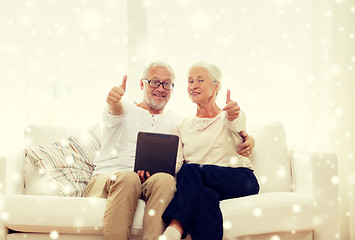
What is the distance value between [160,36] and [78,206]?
1560 millimetres

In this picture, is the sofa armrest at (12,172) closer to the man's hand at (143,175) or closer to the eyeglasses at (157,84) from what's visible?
the man's hand at (143,175)

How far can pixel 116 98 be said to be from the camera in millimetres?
1778

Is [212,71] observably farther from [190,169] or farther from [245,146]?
[190,169]

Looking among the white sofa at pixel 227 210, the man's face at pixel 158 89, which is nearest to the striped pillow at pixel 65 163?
the white sofa at pixel 227 210

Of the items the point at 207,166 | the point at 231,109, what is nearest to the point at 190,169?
the point at 207,166

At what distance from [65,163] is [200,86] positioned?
87cm

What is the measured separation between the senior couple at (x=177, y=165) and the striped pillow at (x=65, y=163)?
0.07m

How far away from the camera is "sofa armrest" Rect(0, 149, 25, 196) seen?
1621 millimetres

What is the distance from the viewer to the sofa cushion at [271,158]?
2.04 meters

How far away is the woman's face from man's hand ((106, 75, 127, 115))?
41cm

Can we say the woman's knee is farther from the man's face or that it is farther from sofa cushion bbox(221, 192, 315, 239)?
the man's face

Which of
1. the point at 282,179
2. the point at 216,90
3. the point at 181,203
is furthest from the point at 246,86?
the point at 181,203

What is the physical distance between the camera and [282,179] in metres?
2.04

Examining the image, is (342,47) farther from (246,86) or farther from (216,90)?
(216,90)
